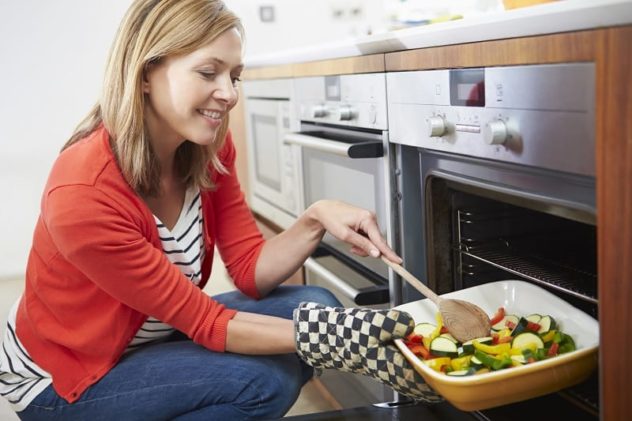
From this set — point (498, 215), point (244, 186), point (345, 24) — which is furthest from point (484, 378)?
point (345, 24)

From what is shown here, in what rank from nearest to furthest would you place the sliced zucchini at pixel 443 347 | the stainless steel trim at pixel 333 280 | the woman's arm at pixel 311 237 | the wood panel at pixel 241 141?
the sliced zucchini at pixel 443 347 < the woman's arm at pixel 311 237 < the stainless steel trim at pixel 333 280 < the wood panel at pixel 241 141

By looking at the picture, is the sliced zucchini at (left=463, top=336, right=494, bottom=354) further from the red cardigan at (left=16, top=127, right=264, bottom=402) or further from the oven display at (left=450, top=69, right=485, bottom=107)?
the red cardigan at (left=16, top=127, right=264, bottom=402)

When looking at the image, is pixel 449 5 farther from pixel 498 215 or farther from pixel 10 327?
pixel 10 327

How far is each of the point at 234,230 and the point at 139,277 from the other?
0.41m

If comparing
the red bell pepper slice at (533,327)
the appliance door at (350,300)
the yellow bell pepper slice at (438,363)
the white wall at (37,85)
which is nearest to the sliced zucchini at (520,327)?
the red bell pepper slice at (533,327)

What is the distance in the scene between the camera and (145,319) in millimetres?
1292

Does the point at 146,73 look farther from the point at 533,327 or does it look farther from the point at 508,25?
the point at 533,327

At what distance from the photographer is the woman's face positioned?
1192mm

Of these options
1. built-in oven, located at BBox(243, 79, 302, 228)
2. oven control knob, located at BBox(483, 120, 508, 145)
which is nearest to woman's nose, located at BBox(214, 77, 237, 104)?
oven control knob, located at BBox(483, 120, 508, 145)

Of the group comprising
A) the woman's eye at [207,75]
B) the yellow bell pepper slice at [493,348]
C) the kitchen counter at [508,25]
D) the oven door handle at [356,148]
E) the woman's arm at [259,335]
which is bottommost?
the woman's arm at [259,335]

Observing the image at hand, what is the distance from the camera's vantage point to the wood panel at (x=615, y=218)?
0.75 metres

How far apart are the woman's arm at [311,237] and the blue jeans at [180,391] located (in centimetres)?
25

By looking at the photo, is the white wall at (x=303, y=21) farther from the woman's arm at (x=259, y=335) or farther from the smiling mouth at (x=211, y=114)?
the woman's arm at (x=259, y=335)

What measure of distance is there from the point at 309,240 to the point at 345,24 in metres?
2.06
